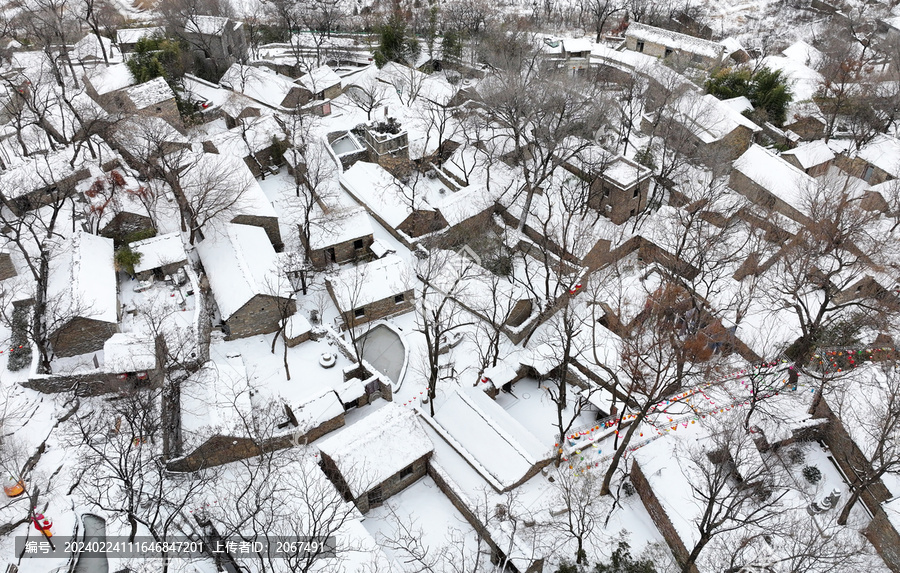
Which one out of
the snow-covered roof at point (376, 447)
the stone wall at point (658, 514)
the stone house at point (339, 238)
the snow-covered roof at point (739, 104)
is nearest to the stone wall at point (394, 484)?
the snow-covered roof at point (376, 447)

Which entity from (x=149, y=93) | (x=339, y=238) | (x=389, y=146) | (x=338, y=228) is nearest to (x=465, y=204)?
(x=338, y=228)

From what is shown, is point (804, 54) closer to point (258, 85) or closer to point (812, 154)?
point (812, 154)

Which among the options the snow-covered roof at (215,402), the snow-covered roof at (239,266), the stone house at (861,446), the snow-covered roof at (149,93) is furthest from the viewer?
the snow-covered roof at (149,93)

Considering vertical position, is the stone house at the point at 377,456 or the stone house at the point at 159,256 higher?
the stone house at the point at 159,256

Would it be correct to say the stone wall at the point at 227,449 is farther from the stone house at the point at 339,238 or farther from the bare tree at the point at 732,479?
the bare tree at the point at 732,479

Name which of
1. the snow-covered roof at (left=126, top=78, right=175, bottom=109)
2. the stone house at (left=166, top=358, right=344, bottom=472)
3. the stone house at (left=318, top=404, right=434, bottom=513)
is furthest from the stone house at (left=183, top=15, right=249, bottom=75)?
the stone house at (left=318, top=404, right=434, bottom=513)

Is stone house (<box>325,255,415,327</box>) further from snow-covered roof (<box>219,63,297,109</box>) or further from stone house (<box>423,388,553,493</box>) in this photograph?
snow-covered roof (<box>219,63,297,109</box>)

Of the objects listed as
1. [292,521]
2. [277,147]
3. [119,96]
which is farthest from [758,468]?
[119,96]
